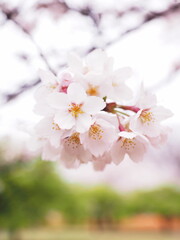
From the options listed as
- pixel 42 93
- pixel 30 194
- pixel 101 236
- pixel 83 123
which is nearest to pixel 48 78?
pixel 42 93

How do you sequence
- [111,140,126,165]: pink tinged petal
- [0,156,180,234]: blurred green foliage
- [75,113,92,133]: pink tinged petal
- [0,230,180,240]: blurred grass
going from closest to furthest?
[75,113,92,133]: pink tinged petal → [111,140,126,165]: pink tinged petal → [0,156,180,234]: blurred green foliage → [0,230,180,240]: blurred grass

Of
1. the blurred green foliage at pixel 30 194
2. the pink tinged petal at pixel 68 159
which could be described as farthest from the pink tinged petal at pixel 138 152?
the blurred green foliage at pixel 30 194

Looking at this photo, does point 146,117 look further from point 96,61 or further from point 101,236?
point 101,236

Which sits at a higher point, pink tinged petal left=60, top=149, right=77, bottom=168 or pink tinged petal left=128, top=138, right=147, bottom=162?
pink tinged petal left=128, top=138, right=147, bottom=162

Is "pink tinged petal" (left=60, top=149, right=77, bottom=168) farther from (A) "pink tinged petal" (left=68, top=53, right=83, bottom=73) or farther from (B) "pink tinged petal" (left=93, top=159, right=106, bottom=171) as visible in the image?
(A) "pink tinged petal" (left=68, top=53, right=83, bottom=73)

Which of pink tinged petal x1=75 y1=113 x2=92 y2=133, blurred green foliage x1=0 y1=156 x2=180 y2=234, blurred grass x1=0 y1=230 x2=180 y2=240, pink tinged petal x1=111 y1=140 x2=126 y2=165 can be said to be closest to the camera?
pink tinged petal x1=75 y1=113 x2=92 y2=133

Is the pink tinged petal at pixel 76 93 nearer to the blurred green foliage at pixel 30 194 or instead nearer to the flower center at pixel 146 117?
the flower center at pixel 146 117

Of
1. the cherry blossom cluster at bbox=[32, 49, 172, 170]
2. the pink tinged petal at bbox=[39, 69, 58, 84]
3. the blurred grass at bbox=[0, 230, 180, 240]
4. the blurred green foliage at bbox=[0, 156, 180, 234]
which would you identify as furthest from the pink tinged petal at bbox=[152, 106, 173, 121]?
the blurred grass at bbox=[0, 230, 180, 240]

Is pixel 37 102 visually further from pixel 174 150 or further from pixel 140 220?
pixel 140 220
